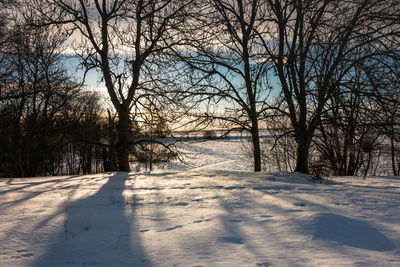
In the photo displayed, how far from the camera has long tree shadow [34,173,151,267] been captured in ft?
7.81

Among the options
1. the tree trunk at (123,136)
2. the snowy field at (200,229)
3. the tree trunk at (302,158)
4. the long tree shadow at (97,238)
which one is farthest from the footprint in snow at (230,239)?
the tree trunk at (123,136)

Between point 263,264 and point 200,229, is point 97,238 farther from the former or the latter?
point 263,264

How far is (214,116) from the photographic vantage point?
33.0 feet

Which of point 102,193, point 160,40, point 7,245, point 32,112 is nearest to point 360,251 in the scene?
point 7,245

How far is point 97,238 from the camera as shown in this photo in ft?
9.46

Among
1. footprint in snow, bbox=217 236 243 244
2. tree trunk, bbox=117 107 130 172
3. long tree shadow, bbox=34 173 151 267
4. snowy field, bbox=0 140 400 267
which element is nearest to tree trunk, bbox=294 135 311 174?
snowy field, bbox=0 140 400 267

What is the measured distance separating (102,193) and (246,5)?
7365 mm

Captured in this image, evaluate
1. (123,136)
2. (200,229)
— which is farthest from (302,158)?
(200,229)

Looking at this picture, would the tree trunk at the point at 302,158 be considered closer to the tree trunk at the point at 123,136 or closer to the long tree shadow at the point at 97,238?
the tree trunk at the point at 123,136

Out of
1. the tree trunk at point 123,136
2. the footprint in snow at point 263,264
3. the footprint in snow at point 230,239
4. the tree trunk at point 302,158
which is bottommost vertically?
the footprint in snow at point 263,264

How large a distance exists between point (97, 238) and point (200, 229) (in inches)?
40.0

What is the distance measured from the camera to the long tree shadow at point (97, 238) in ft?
7.81

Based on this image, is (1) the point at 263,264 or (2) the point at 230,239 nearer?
(1) the point at 263,264

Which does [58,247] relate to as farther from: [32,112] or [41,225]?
[32,112]
